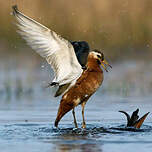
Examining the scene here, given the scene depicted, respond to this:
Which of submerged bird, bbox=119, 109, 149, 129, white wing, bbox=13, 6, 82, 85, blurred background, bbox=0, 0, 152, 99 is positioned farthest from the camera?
blurred background, bbox=0, 0, 152, 99

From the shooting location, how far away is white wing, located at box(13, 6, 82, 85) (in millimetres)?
10773

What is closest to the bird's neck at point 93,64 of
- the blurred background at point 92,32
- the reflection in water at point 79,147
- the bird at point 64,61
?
the bird at point 64,61

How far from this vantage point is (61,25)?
21.0 meters

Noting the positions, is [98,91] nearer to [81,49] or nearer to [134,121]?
[81,49]

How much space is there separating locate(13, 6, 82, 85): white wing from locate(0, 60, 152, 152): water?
95 cm

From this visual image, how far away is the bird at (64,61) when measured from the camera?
10.8 meters

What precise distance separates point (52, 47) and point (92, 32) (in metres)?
9.92

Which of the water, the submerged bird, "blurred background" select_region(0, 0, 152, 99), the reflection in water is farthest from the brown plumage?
"blurred background" select_region(0, 0, 152, 99)

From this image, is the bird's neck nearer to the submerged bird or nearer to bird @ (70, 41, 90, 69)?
bird @ (70, 41, 90, 69)

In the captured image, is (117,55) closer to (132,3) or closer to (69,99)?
(132,3)

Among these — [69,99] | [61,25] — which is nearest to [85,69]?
[69,99]

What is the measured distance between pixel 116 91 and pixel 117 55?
4.40 m

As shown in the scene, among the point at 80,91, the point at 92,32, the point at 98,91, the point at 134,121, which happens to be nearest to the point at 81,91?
the point at 80,91

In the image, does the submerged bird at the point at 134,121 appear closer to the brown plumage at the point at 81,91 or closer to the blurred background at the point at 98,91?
the blurred background at the point at 98,91
